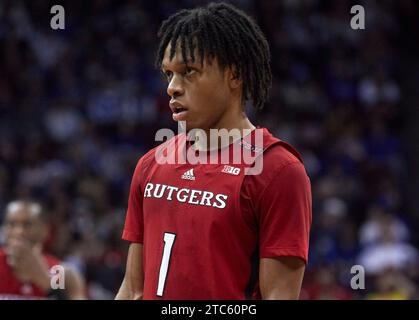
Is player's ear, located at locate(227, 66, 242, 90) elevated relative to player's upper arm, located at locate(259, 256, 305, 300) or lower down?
elevated

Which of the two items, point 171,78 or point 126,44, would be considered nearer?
point 171,78

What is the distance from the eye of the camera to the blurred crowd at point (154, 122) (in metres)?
8.34

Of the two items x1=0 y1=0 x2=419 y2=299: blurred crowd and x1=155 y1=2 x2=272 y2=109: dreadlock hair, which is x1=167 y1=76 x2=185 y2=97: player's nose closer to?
x1=155 y1=2 x2=272 y2=109: dreadlock hair

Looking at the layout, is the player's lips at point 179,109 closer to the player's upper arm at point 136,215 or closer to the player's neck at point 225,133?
the player's neck at point 225,133

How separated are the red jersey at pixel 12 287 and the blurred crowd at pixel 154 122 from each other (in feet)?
6.96

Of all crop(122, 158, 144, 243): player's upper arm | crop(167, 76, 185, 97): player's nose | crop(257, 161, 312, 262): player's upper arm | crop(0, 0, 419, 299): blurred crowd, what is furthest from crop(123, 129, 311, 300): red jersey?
crop(0, 0, 419, 299): blurred crowd

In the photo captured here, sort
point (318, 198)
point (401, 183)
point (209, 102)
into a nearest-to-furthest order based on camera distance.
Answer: point (209, 102) < point (318, 198) < point (401, 183)

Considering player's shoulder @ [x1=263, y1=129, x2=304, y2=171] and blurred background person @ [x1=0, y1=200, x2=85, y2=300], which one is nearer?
player's shoulder @ [x1=263, y1=129, x2=304, y2=171]

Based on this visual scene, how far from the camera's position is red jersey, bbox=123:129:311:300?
111 inches

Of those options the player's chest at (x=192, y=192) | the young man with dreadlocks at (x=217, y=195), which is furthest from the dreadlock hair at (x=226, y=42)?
the player's chest at (x=192, y=192)

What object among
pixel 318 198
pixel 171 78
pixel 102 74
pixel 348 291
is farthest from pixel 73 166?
pixel 171 78
